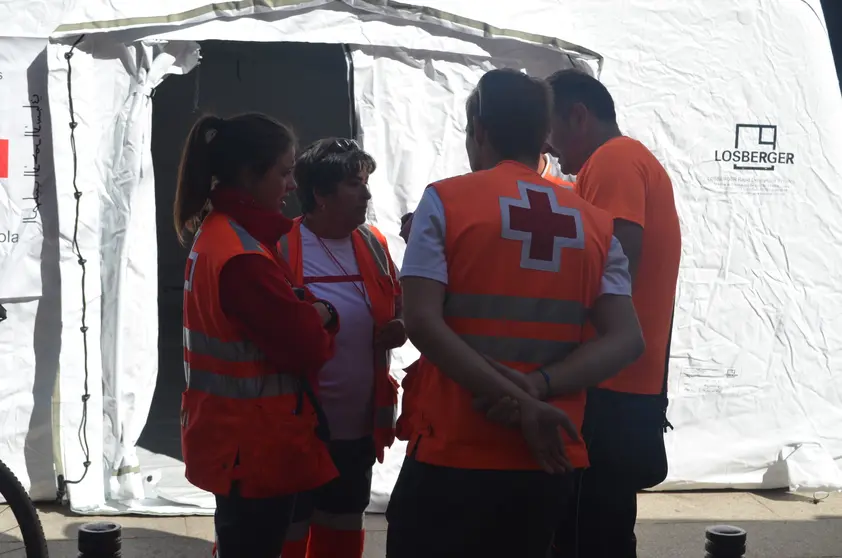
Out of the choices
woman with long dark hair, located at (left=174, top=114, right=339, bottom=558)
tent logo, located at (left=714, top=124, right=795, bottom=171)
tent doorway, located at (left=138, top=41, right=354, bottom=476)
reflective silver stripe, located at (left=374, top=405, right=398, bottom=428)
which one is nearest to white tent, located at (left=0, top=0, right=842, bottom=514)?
tent logo, located at (left=714, top=124, right=795, bottom=171)

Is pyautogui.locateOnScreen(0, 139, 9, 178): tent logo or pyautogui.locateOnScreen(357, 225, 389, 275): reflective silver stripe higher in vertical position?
pyautogui.locateOnScreen(0, 139, 9, 178): tent logo

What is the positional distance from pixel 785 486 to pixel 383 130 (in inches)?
110

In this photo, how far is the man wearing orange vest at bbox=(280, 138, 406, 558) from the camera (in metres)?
3.00

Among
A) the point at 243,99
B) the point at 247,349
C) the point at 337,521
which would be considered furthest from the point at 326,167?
the point at 243,99

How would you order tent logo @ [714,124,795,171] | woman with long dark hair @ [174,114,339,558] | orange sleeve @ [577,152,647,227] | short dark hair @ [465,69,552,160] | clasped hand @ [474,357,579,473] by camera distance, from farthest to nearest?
tent logo @ [714,124,795,171], orange sleeve @ [577,152,647,227], woman with long dark hair @ [174,114,339,558], short dark hair @ [465,69,552,160], clasped hand @ [474,357,579,473]

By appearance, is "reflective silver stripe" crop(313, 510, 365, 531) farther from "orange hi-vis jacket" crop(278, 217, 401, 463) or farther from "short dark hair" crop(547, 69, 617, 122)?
"short dark hair" crop(547, 69, 617, 122)

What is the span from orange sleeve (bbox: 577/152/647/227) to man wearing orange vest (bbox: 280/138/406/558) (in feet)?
2.17

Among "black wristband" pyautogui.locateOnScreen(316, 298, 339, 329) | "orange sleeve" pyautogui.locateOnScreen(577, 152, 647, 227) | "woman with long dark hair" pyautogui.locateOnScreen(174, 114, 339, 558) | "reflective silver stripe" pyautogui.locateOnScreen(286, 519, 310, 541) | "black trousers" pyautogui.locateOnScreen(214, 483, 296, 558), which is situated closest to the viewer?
"woman with long dark hair" pyautogui.locateOnScreen(174, 114, 339, 558)

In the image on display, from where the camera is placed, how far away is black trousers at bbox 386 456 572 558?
2.12 m

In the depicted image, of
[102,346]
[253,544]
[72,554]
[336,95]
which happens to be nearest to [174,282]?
[336,95]

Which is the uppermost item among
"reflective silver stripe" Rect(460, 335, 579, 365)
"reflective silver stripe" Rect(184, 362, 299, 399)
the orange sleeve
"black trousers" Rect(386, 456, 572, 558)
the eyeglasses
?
the eyeglasses

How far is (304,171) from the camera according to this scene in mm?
3166

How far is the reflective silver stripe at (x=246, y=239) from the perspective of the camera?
2396 mm

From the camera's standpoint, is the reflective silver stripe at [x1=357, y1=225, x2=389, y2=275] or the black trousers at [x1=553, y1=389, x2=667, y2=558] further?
the reflective silver stripe at [x1=357, y1=225, x2=389, y2=275]
